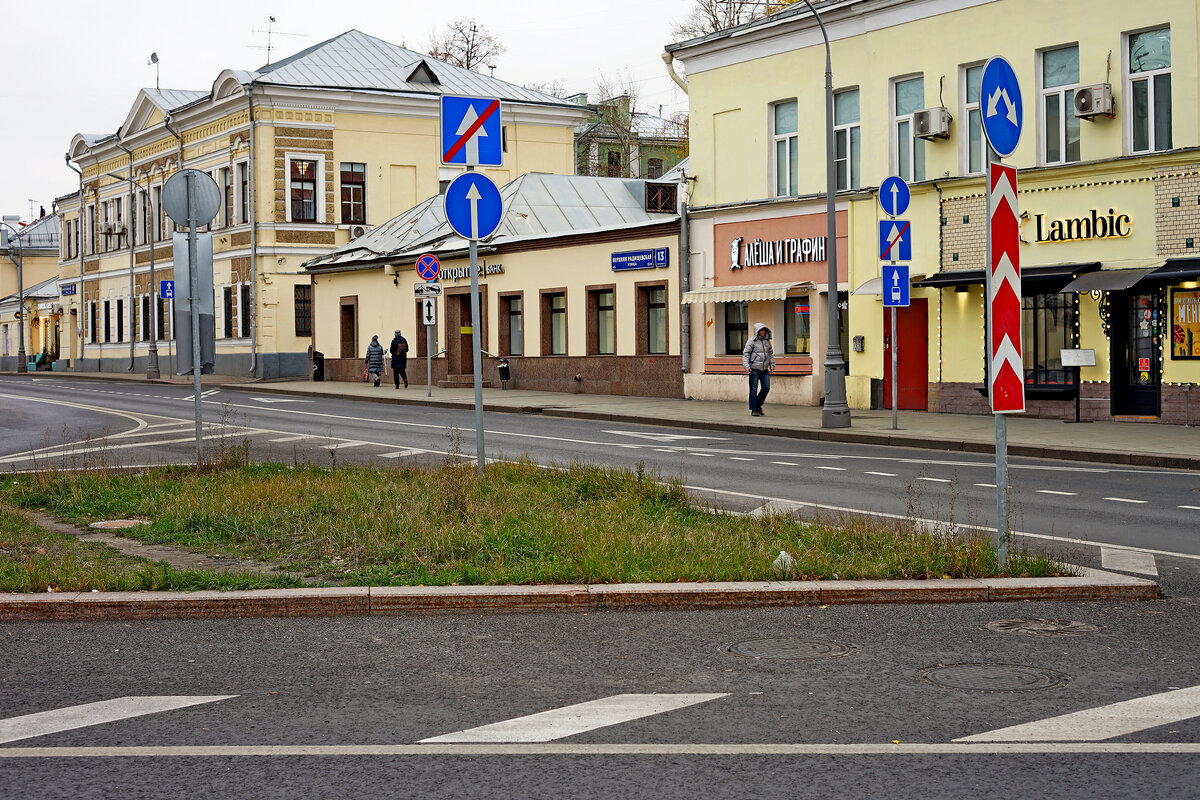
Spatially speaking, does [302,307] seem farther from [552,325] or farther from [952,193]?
[952,193]

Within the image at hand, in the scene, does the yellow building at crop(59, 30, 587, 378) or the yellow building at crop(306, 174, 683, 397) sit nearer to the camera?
the yellow building at crop(306, 174, 683, 397)

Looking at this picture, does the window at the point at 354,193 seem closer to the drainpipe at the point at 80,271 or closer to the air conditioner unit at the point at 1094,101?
the drainpipe at the point at 80,271

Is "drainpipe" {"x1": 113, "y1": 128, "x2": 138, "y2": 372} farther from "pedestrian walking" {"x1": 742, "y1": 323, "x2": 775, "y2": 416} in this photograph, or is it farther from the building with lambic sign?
"pedestrian walking" {"x1": 742, "y1": 323, "x2": 775, "y2": 416}

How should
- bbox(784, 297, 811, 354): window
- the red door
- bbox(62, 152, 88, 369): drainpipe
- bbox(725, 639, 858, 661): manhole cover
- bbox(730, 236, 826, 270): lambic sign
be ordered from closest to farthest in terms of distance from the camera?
bbox(725, 639, 858, 661): manhole cover
the red door
bbox(730, 236, 826, 270): lambic sign
bbox(784, 297, 811, 354): window
bbox(62, 152, 88, 369): drainpipe

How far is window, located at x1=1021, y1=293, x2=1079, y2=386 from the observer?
25.0 meters

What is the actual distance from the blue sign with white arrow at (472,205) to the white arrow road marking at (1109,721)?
300 inches

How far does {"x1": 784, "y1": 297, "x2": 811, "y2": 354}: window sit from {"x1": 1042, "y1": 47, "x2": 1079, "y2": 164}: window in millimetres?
6720

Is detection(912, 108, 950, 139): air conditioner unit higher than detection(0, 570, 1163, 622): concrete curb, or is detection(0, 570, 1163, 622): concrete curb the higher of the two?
detection(912, 108, 950, 139): air conditioner unit

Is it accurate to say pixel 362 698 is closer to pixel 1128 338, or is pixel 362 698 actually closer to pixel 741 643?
pixel 741 643

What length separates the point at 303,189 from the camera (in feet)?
174

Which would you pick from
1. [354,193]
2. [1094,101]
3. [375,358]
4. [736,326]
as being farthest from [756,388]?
[354,193]

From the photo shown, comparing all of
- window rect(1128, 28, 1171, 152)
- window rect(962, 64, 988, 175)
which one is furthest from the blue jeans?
window rect(1128, 28, 1171, 152)

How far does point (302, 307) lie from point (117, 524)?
43611 mm

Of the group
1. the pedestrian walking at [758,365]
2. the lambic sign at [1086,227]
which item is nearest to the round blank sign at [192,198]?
the pedestrian walking at [758,365]
